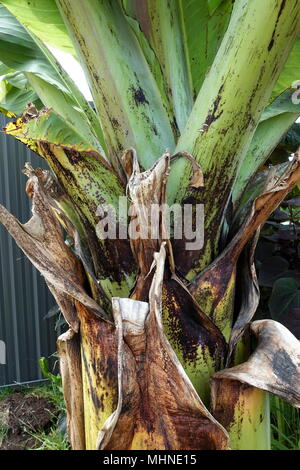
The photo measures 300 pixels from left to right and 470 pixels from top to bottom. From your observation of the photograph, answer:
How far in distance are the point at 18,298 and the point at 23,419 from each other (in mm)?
808

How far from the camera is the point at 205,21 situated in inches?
39.3

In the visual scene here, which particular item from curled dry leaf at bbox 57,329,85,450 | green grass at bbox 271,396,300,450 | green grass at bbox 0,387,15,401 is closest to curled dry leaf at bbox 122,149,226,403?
curled dry leaf at bbox 57,329,85,450

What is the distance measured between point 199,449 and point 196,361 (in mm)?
108

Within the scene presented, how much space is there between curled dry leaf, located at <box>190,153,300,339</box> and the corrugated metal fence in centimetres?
243

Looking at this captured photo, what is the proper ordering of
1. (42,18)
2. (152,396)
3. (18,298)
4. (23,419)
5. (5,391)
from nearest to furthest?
(152,396)
(42,18)
(23,419)
(5,391)
(18,298)

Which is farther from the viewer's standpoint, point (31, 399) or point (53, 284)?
point (31, 399)

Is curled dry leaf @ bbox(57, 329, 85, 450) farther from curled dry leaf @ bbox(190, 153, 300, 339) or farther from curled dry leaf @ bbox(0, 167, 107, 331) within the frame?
curled dry leaf @ bbox(190, 153, 300, 339)

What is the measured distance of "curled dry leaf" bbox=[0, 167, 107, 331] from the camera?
64 centimetres

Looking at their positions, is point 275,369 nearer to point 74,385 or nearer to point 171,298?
point 171,298

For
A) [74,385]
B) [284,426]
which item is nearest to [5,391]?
[284,426]

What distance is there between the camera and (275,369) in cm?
59

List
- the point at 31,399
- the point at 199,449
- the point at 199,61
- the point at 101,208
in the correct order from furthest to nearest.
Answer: the point at 31,399 < the point at 199,61 < the point at 101,208 < the point at 199,449

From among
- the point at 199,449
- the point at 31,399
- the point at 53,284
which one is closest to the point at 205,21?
the point at 53,284
